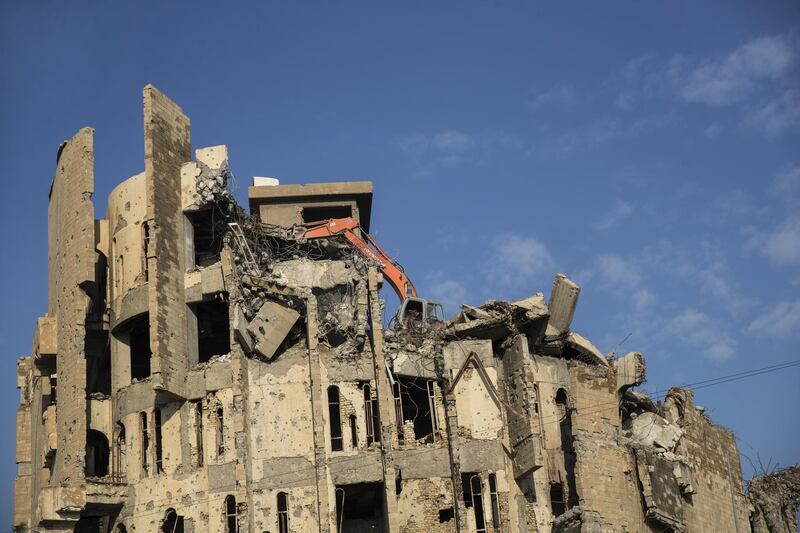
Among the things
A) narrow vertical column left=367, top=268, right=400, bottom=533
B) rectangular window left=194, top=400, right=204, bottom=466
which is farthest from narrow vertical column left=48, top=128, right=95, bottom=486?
narrow vertical column left=367, top=268, right=400, bottom=533

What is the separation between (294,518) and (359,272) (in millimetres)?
9989

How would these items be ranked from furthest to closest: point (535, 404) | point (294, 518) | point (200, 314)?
point (200, 314) < point (535, 404) < point (294, 518)

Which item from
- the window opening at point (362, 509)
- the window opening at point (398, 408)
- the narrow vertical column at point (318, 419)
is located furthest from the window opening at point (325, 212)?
the window opening at point (362, 509)

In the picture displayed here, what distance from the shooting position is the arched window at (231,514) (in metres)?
41.0

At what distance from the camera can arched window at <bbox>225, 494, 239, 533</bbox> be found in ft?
135

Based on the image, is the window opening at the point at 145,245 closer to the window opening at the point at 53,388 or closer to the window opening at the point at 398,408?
the window opening at the point at 53,388

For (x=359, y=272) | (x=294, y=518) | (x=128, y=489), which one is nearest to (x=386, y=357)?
(x=359, y=272)

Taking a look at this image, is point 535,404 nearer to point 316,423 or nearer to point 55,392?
point 316,423

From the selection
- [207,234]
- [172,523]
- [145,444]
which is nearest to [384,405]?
[172,523]

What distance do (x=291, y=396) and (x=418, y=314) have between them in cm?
720

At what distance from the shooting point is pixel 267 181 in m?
52.0

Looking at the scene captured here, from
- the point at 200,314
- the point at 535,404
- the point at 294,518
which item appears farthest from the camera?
the point at 200,314

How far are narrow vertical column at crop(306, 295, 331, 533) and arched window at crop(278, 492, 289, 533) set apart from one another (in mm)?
1098

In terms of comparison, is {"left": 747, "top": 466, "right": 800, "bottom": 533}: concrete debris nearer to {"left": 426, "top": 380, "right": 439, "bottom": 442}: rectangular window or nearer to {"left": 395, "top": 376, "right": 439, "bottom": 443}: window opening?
{"left": 395, "top": 376, "right": 439, "bottom": 443}: window opening
